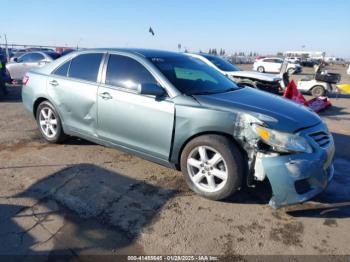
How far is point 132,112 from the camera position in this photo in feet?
13.1

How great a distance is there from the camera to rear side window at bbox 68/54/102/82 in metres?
4.56

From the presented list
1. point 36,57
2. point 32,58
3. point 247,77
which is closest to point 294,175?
point 247,77

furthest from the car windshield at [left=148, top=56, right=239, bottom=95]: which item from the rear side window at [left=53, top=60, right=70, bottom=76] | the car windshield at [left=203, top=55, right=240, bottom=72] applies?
the car windshield at [left=203, top=55, right=240, bottom=72]

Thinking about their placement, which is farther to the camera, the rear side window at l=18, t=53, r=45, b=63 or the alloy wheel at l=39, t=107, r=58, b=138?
the rear side window at l=18, t=53, r=45, b=63

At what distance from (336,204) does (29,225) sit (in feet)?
11.1

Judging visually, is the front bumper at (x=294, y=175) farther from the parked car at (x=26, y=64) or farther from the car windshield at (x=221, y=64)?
the parked car at (x=26, y=64)

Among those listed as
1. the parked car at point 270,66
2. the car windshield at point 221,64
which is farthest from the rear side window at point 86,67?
the parked car at point 270,66

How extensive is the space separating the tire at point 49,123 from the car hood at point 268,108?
2.61 meters

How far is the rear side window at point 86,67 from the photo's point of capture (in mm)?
4559

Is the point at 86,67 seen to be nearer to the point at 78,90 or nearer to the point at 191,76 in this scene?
the point at 78,90

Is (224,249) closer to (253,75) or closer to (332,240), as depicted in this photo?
(332,240)

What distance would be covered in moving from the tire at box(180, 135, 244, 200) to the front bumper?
33 centimetres

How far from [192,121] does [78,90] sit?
6.57 feet

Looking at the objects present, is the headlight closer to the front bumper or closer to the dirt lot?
the front bumper
